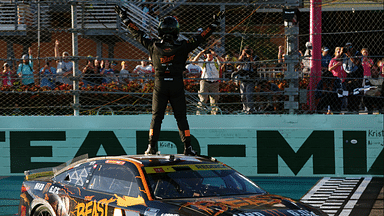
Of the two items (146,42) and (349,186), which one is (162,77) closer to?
(146,42)

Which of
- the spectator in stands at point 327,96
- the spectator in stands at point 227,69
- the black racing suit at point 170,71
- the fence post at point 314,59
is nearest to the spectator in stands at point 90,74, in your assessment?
the black racing suit at point 170,71

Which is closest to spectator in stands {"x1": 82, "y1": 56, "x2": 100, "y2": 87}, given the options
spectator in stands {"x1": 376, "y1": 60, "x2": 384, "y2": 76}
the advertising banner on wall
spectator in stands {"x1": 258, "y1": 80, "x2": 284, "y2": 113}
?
the advertising banner on wall

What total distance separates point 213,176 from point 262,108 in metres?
4.84

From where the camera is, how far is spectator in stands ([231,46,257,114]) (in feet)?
31.1

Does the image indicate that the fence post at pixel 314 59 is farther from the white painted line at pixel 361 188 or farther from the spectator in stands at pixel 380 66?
the white painted line at pixel 361 188

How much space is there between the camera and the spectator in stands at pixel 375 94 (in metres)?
9.68

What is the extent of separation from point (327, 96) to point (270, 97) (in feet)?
3.37

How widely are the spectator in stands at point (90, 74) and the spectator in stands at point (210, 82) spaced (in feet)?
6.28

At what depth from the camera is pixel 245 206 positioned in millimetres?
4352

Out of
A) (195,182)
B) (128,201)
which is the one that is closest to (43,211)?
(128,201)

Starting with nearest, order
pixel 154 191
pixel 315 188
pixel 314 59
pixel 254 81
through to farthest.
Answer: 1. pixel 154 191
2. pixel 315 188
3. pixel 314 59
4. pixel 254 81

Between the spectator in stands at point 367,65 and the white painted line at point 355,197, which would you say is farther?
the spectator in stands at point 367,65

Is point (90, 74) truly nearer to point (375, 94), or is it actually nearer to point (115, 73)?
point (115, 73)

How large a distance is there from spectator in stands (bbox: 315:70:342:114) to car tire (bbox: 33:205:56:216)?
556cm
